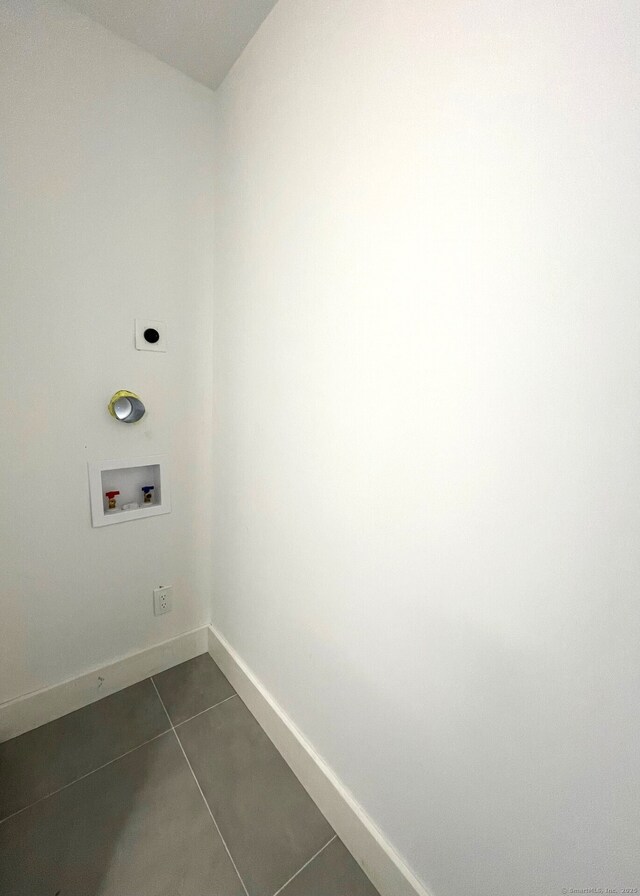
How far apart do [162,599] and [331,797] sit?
937 millimetres

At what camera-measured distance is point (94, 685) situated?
1.33m

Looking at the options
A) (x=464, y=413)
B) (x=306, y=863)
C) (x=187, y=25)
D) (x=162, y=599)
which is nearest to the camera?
(x=464, y=413)

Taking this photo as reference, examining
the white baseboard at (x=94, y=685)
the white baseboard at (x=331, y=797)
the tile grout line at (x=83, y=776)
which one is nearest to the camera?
the white baseboard at (x=331, y=797)

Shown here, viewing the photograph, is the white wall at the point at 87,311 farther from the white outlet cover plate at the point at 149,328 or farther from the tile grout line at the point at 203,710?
the tile grout line at the point at 203,710

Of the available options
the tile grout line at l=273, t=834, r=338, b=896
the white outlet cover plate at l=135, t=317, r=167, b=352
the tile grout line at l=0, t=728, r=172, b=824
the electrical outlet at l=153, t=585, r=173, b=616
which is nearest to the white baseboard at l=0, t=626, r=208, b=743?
the electrical outlet at l=153, t=585, r=173, b=616

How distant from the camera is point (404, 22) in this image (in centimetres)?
67

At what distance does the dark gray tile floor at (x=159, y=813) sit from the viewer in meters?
0.86

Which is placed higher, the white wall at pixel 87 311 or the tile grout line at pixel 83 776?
the white wall at pixel 87 311

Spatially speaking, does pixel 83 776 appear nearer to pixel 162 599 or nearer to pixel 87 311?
pixel 162 599

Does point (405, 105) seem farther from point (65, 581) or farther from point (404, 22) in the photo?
point (65, 581)

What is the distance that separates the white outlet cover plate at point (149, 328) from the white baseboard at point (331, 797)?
130cm

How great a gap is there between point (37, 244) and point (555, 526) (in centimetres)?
154

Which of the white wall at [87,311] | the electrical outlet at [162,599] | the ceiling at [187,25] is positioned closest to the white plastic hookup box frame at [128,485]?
the white wall at [87,311]

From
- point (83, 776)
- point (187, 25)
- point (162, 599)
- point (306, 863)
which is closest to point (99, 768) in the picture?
point (83, 776)
